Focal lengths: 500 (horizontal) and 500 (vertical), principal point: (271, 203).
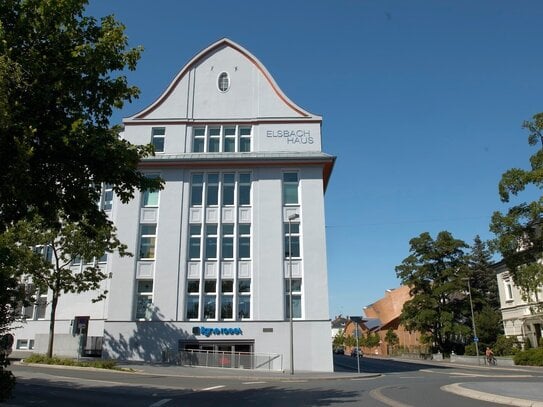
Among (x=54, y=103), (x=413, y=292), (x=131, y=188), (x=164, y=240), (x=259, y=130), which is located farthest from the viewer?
(x=413, y=292)

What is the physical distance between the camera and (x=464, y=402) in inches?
510

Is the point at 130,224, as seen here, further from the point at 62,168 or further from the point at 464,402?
the point at 464,402

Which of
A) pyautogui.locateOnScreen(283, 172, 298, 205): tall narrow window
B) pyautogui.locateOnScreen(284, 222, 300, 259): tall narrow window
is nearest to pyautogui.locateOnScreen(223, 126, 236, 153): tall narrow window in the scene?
pyautogui.locateOnScreen(283, 172, 298, 205): tall narrow window

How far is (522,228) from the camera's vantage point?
22188 millimetres

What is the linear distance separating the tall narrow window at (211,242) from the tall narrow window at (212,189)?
68.4 inches

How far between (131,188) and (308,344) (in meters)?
20.8

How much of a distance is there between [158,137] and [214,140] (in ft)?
13.0

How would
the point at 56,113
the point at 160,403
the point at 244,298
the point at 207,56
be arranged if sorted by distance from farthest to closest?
the point at 207,56 < the point at 244,298 < the point at 160,403 < the point at 56,113

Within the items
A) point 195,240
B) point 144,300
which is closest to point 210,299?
point 195,240

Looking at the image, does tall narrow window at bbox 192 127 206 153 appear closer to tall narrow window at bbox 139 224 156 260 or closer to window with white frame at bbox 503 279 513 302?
tall narrow window at bbox 139 224 156 260

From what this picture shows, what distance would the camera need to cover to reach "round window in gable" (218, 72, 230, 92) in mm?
36312

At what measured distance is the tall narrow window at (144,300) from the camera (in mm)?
31594

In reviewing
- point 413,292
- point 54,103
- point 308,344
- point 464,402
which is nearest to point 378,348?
point 413,292

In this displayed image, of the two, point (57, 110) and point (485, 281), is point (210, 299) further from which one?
point (485, 281)
